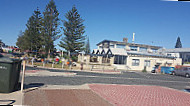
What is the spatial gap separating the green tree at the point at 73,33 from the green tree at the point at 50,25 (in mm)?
2575

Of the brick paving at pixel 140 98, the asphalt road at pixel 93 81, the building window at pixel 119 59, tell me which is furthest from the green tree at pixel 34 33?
the brick paving at pixel 140 98

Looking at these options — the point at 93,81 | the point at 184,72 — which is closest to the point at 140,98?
the point at 93,81

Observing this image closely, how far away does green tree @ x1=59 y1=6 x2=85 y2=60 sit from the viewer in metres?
37.7

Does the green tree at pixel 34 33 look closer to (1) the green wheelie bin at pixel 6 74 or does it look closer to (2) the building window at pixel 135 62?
(2) the building window at pixel 135 62

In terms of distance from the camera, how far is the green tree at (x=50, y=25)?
115ft

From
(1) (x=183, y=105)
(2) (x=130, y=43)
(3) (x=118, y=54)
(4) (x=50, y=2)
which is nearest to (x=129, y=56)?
(3) (x=118, y=54)

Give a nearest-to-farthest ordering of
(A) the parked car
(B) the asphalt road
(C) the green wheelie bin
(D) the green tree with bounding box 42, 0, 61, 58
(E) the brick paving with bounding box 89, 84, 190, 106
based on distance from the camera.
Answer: (C) the green wheelie bin → (E) the brick paving with bounding box 89, 84, 190, 106 → (B) the asphalt road → (A) the parked car → (D) the green tree with bounding box 42, 0, 61, 58

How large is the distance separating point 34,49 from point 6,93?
3431cm

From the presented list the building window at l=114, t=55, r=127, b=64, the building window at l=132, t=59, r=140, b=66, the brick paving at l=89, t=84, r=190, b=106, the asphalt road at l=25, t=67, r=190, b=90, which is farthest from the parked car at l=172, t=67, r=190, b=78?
the brick paving at l=89, t=84, r=190, b=106

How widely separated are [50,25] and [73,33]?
5.45 metres

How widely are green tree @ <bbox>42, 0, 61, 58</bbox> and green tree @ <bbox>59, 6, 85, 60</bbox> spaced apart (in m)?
2.58

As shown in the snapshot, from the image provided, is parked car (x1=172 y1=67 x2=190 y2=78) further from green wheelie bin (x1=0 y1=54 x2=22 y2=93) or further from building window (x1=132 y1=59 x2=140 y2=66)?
green wheelie bin (x1=0 y1=54 x2=22 y2=93)

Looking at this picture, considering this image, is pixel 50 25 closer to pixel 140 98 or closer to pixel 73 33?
pixel 73 33

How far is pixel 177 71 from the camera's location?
25.6 metres
